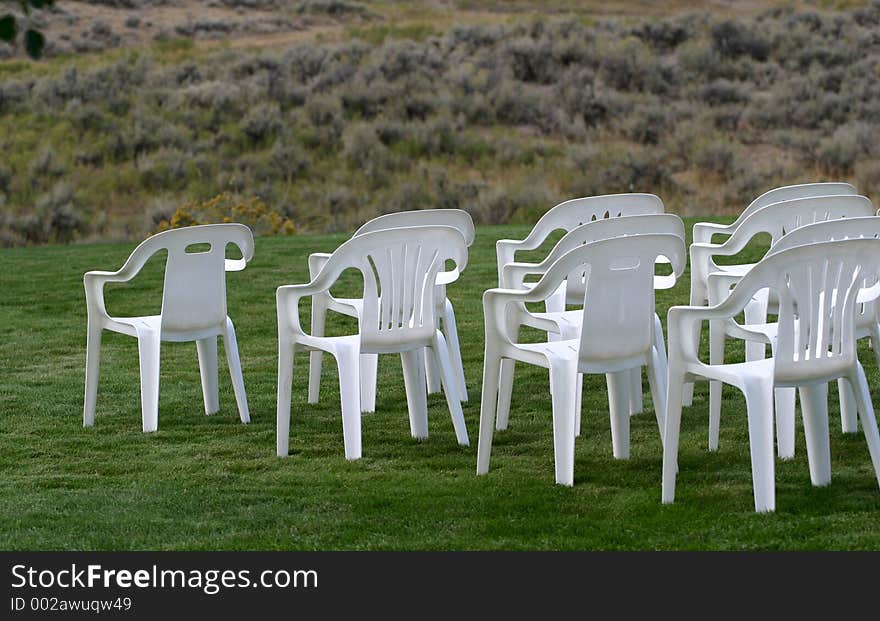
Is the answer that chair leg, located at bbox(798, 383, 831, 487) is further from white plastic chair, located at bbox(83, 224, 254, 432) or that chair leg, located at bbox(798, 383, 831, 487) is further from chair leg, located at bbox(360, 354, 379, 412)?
white plastic chair, located at bbox(83, 224, 254, 432)

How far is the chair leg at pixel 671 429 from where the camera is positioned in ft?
14.5

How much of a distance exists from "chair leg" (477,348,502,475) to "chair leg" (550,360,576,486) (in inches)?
8.2

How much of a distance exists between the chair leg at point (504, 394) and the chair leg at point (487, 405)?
416 mm

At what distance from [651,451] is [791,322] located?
123 cm

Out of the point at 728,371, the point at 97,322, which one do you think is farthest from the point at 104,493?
the point at 728,371

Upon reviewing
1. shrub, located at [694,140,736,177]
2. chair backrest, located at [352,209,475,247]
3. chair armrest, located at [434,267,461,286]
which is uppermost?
chair backrest, located at [352,209,475,247]

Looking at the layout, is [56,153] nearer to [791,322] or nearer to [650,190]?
[650,190]

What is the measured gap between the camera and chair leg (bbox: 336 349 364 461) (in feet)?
17.2

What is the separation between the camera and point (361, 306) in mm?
5953

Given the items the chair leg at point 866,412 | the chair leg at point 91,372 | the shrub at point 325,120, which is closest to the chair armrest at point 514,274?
the chair leg at point 866,412

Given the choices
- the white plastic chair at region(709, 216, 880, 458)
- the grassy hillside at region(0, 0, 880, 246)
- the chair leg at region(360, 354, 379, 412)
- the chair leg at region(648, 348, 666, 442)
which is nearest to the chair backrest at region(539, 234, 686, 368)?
the chair leg at region(648, 348, 666, 442)

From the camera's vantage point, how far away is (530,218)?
53.7ft

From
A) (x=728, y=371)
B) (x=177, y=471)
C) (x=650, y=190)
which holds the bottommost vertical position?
(x=650, y=190)

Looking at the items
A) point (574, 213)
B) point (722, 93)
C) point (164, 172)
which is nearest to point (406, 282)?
A: point (574, 213)
